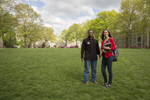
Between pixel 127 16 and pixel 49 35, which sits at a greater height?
pixel 127 16

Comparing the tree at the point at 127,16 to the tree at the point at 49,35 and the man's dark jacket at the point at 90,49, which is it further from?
the tree at the point at 49,35

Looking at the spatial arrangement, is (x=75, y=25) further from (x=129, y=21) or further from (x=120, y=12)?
(x=129, y=21)

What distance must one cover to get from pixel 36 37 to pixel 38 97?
39615mm

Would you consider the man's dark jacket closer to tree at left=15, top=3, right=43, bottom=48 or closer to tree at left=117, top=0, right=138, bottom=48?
tree at left=117, top=0, right=138, bottom=48

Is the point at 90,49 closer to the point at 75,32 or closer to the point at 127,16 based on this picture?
the point at 127,16

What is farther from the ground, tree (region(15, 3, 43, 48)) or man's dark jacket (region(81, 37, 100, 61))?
tree (region(15, 3, 43, 48))

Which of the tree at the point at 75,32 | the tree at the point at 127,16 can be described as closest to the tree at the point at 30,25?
the tree at the point at 75,32

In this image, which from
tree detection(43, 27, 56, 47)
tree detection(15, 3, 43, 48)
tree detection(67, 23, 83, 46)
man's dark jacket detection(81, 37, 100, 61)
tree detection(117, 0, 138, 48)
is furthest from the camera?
tree detection(43, 27, 56, 47)

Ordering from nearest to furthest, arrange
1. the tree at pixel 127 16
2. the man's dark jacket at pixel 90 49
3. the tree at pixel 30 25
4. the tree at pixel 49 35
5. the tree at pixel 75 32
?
the man's dark jacket at pixel 90 49
the tree at pixel 127 16
the tree at pixel 30 25
the tree at pixel 75 32
the tree at pixel 49 35

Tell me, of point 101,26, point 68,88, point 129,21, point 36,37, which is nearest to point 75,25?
point 101,26

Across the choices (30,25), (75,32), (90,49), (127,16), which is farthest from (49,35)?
(90,49)

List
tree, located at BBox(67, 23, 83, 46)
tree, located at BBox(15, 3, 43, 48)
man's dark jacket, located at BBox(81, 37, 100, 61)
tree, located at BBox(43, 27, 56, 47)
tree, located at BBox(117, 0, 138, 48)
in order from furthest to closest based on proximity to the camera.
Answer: tree, located at BBox(43, 27, 56, 47), tree, located at BBox(67, 23, 83, 46), tree, located at BBox(15, 3, 43, 48), tree, located at BBox(117, 0, 138, 48), man's dark jacket, located at BBox(81, 37, 100, 61)

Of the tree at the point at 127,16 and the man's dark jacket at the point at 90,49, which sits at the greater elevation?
the tree at the point at 127,16

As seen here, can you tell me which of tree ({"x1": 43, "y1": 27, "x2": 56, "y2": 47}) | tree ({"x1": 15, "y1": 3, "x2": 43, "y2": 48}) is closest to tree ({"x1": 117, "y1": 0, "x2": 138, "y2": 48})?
tree ({"x1": 15, "y1": 3, "x2": 43, "y2": 48})
